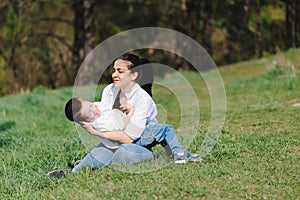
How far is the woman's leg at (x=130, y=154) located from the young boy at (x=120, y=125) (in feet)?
0.34

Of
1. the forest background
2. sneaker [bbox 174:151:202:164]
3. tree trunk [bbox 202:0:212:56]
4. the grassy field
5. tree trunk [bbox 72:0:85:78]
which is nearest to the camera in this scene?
the grassy field

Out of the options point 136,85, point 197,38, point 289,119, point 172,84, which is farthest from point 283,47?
point 136,85

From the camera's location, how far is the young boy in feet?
18.2

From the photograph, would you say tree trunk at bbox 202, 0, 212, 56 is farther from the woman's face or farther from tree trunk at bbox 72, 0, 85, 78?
the woman's face

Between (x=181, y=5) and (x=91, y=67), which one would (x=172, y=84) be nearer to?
(x=91, y=67)

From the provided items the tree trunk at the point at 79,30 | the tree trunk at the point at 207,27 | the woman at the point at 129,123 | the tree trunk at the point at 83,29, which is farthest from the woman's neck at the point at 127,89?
the tree trunk at the point at 207,27

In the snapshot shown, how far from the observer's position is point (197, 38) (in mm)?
30641

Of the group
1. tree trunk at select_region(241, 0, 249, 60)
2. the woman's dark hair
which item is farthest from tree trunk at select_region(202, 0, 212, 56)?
the woman's dark hair

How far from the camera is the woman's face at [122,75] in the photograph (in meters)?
5.81

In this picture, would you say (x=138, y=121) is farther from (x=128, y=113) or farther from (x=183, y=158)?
(x=183, y=158)

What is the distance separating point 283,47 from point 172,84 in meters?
13.0

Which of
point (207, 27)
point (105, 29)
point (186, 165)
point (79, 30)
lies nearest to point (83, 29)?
point (79, 30)

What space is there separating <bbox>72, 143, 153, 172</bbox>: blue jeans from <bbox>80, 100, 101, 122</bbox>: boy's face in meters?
0.34

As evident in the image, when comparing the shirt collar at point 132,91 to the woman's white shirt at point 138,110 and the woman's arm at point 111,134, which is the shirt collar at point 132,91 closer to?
the woman's white shirt at point 138,110
